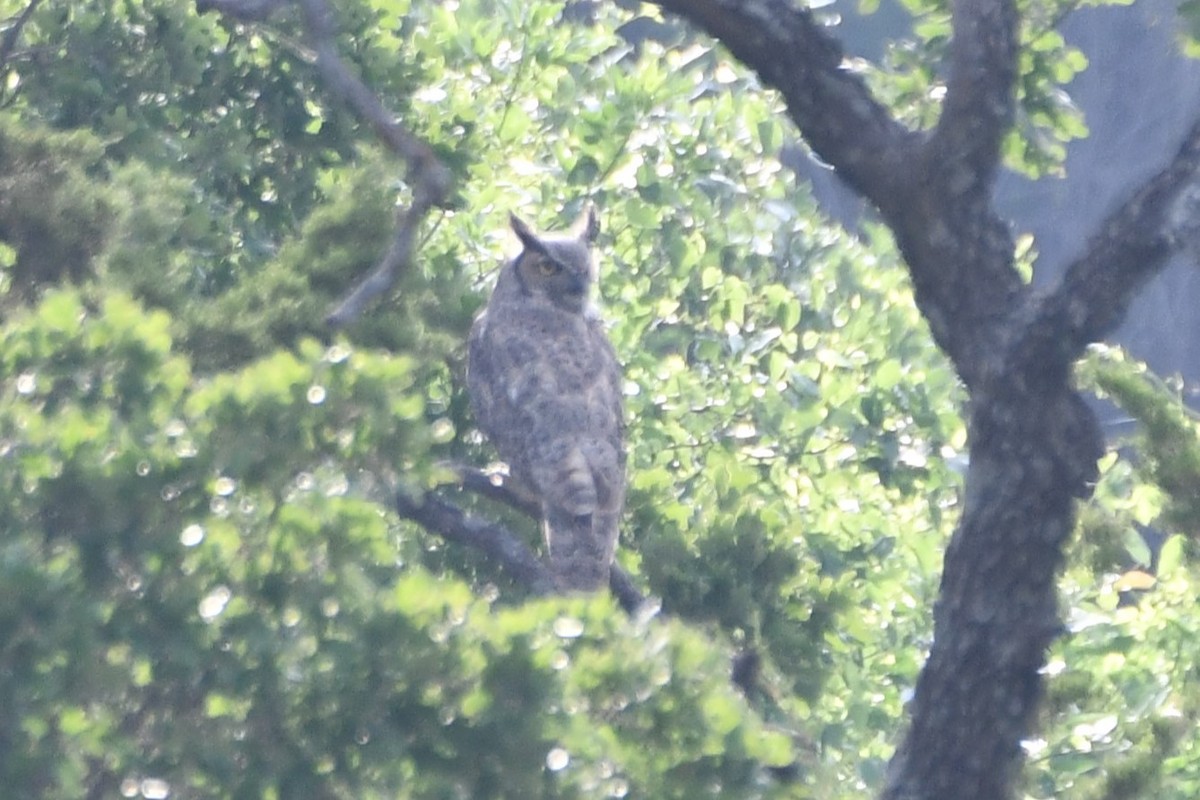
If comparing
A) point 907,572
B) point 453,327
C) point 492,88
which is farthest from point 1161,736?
point 492,88

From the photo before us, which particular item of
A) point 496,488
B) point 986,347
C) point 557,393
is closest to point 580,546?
point 496,488

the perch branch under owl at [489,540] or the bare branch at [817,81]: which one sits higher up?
the bare branch at [817,81]

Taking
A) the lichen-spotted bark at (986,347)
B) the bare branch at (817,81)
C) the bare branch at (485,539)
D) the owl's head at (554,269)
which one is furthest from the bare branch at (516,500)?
the bare branch at (817,81)

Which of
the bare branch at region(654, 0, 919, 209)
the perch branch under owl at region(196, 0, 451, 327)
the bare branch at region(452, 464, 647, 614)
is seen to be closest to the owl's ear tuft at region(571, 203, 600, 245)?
the bare branch at region(452, 464, 647, 614)

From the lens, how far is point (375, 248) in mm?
5684

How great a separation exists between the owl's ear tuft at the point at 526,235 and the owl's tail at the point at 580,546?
4.19 ft

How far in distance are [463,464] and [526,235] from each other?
3.35ft

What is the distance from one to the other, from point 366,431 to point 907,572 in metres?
5.47

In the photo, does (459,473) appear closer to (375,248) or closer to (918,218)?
(375,248)

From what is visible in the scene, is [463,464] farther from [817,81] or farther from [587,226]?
[817,81]

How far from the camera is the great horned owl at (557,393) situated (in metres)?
6.17

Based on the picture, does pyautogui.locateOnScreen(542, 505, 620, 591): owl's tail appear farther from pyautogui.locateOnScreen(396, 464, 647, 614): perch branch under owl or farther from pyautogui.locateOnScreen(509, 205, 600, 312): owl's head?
pyautogui.locateOnScreen(509, 205, 600, 312): owl's head

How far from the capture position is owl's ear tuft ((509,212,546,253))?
23.4 feet

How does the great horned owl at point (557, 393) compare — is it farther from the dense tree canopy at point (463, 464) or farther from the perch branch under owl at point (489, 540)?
the perch branch under owl at point (489, 540)
